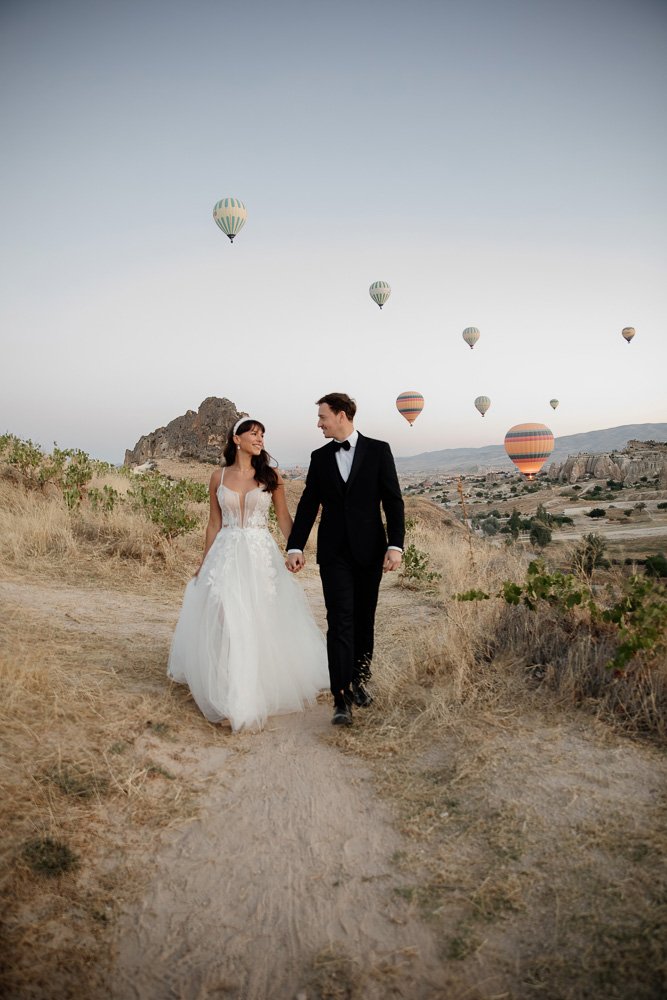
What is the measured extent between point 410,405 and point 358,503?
33613 mm

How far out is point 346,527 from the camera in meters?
4.09

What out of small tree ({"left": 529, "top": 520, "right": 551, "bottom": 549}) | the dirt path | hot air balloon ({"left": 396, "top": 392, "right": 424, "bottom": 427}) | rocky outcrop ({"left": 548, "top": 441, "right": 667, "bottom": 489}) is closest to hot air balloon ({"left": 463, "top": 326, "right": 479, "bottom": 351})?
hot air balloon ({"left": 396, "top": 392, "right": 424, "bottom": 427})

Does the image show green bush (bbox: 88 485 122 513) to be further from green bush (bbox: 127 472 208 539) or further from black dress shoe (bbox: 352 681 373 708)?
black dress shoe (bbox: 352 681 373 708)

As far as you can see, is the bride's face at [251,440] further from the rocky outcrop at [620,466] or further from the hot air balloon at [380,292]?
the rocky outcrop at [620,466]

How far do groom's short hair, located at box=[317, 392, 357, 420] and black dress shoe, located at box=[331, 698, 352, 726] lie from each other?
208 centimetres

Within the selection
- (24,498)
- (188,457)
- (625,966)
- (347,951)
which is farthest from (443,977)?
(188,457)

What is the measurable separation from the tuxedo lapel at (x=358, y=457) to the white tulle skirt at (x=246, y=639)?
0.96 metres

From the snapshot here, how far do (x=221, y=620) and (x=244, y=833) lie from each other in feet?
5.20

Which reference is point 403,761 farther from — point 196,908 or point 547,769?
point 196,908

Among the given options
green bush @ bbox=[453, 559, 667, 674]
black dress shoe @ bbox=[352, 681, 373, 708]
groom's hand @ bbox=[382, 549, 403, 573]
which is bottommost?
black dress shoe @ bbox=[352, 681, 373, 708]

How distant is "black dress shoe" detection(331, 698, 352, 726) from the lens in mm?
4043

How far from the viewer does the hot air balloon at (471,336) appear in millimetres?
43406

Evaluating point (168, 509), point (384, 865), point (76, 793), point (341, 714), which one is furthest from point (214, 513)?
point (168, 509)

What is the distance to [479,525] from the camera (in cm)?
3984
